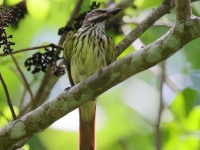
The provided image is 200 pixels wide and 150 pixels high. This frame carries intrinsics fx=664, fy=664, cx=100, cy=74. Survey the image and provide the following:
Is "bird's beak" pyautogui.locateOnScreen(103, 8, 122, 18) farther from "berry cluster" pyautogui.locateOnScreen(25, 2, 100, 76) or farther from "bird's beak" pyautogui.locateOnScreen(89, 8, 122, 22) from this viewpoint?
"berry cluster" pyautogui.locateOnScreen(25, 2, 100, 76)

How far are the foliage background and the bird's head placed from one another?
0.29 metres

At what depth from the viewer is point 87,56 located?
3.89m

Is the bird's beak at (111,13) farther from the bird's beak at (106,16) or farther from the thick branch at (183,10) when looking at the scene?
the thick branch at (183,10)

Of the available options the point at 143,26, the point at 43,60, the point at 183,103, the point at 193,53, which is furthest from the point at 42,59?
the point at 193,53

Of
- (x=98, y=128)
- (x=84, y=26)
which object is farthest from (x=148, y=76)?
(x=84, y=26)

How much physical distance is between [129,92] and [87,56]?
1714 mm

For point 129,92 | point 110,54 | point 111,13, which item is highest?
point 111,13

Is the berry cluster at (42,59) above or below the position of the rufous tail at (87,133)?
above

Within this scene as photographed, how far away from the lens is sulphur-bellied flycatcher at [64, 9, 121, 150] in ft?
12.7

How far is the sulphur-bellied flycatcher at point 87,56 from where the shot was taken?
3871 mm

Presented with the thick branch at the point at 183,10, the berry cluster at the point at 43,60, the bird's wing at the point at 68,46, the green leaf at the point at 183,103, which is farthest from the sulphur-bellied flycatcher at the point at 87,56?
the thick branch at the point at 183,10

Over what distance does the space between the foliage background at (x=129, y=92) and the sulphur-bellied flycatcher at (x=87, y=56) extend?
260mm

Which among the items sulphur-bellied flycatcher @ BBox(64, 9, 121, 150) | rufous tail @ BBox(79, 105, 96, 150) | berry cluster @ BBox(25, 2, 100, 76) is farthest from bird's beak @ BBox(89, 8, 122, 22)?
rufous tail @ BBox(79, 105, 96, 150)

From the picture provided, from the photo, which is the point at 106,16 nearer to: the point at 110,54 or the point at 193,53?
the point at 110,54
